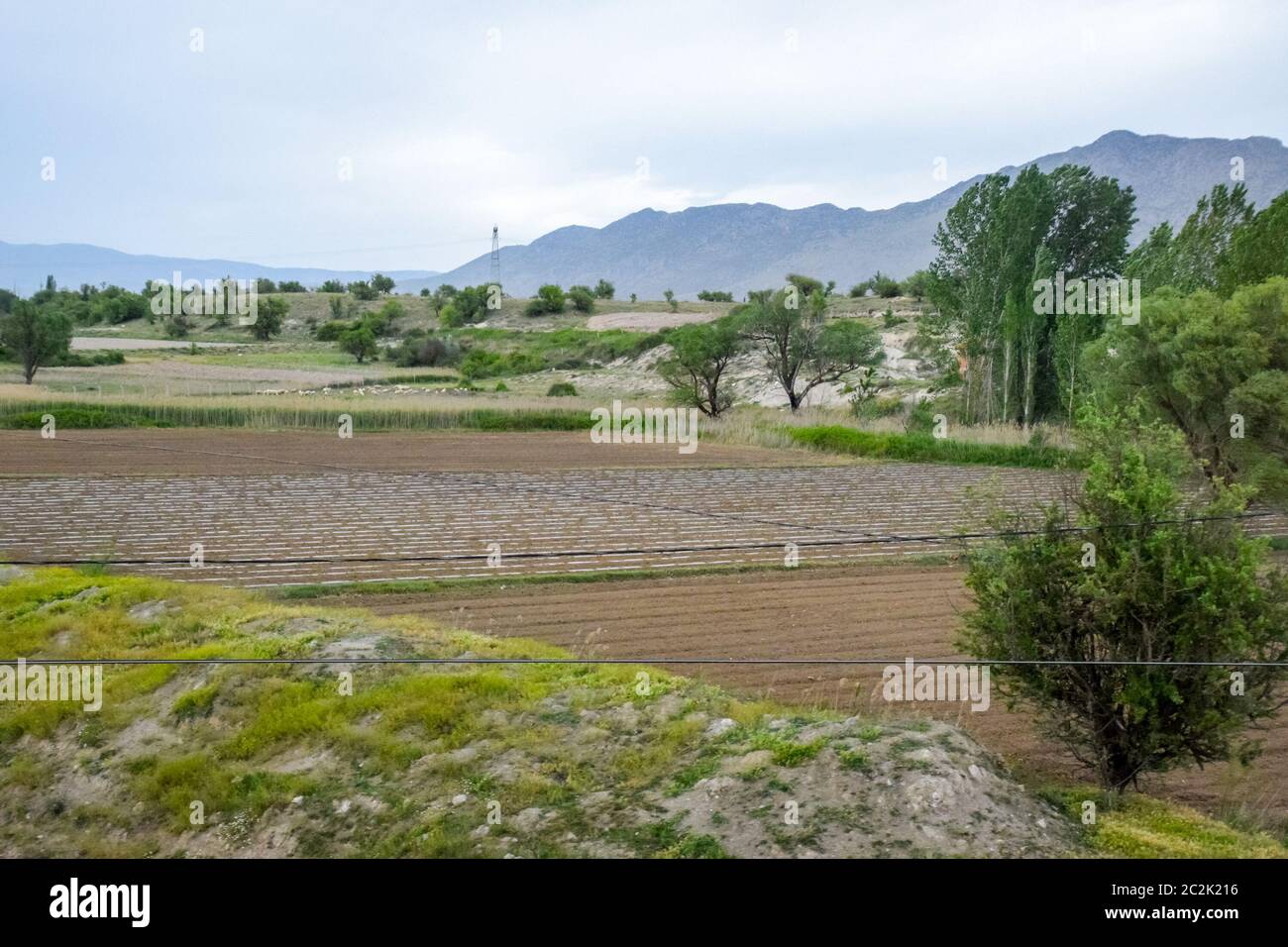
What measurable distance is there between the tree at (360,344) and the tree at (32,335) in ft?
84.9

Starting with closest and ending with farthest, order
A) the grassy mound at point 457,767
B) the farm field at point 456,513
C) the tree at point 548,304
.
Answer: the grassy mound at point 457,767
the farm field at point 456,513
the tree at point 548,304

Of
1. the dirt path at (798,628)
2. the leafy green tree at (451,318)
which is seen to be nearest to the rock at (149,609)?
the dirt path at (798,628)

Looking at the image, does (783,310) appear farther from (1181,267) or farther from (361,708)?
(361,708)

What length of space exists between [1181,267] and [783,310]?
60.6ft

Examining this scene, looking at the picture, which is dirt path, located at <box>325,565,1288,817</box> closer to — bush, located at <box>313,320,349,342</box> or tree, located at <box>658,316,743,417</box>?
tree, located at <box>658,316,743,417</box>

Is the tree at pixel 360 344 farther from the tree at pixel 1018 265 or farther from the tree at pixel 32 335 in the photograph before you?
the tree at pixel 1018 265

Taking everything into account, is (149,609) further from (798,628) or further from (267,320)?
(267,320)

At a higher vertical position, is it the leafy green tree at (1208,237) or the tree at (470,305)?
the tree at (470,305)

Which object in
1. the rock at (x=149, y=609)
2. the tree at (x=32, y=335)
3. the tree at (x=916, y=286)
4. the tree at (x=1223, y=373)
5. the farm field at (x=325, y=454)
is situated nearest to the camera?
the rock at (x=149, y=609)

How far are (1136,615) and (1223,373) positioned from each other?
53.4ft

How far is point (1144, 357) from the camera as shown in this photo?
78.8 feet

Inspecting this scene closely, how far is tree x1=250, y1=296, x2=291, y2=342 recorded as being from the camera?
9344 cm

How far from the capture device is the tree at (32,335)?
175ft

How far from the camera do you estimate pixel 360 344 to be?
8006cm
